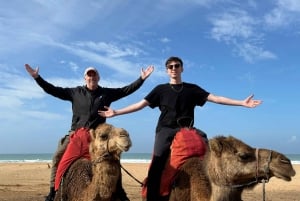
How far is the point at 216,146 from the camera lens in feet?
19.5

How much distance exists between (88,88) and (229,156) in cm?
380

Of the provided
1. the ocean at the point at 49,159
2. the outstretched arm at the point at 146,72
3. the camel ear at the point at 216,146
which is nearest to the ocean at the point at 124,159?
the ocean at the point at 49,159

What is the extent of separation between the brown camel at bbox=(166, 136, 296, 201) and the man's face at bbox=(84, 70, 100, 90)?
131 inches

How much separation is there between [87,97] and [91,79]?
1.13 feet

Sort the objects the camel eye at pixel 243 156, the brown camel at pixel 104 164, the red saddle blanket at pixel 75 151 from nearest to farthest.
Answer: the camel eye at pixel 243 156
the brown camel at pixel 104 164
the red saddle blanket at pixel 75 151

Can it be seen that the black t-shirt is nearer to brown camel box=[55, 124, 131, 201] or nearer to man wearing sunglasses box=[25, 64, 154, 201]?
brown camel box=[55, 124, 131, 201]

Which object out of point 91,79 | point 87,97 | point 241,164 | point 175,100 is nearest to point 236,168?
point 241,164

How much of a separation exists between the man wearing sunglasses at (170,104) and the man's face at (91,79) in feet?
5.22

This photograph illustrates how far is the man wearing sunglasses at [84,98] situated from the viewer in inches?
339

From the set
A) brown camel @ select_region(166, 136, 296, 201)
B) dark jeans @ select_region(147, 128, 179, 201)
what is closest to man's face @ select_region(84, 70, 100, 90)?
dark jeans @ select_region(147, 128, 179, 201)

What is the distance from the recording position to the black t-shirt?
7203mm

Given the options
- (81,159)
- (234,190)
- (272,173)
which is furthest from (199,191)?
(81,159)

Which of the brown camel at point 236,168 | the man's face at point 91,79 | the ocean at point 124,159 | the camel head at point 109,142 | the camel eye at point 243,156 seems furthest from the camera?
the ocean at point 124,159

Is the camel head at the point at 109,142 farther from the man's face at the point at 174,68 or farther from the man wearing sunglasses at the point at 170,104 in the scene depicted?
Result: the man's face at the point at 174,68
